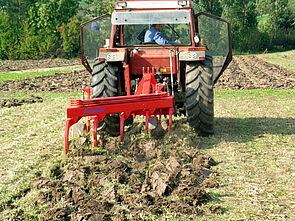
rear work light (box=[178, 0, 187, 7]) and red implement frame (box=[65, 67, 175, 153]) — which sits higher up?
rear work light (box=[178, 0, 187, 7])

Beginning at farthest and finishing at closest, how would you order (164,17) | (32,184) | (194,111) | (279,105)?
(279,105), (164,17), (194,111), (32,184)

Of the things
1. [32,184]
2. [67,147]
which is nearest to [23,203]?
[32,184]

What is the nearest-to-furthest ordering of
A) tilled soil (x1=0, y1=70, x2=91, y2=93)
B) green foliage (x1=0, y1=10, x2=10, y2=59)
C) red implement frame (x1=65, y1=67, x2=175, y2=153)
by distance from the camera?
red implement frame (x1=65, y1=67, x2=175, y2=153), tilled soil (x1=0, y1=70, x2=91, y2=93), green foliage (x1=0, y1=10, x2=10, y2=59)

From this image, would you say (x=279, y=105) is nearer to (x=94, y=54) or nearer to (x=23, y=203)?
(x=94, y=54)

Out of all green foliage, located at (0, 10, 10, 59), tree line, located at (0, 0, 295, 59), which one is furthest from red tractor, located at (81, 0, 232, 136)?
green foliage, located at (0, 10, 10, 59)

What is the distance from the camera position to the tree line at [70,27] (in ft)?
116

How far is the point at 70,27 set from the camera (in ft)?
117

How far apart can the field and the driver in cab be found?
1542mm

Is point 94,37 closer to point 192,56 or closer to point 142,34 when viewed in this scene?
point 142,34

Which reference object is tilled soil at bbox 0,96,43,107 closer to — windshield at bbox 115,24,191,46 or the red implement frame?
windshield at bbox 115,24,191,46

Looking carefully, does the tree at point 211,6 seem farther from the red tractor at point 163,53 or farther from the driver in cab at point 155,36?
the driver in cab at point 155,36

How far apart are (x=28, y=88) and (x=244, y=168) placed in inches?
451

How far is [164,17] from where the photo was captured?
714 cm

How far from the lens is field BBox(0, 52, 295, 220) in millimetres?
4016
